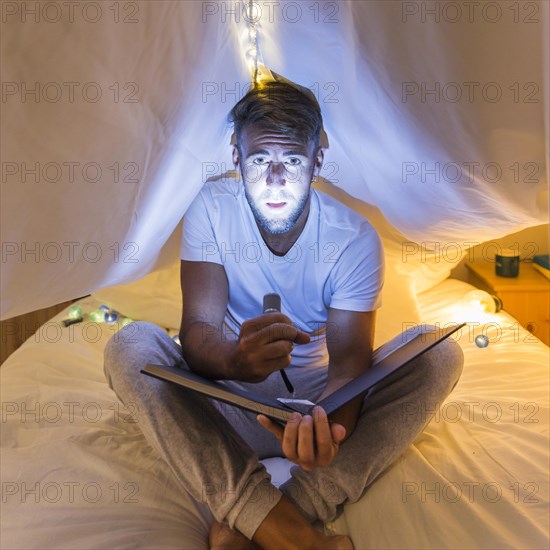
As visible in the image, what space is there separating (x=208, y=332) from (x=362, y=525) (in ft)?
1.28

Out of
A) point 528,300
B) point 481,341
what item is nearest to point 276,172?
point 481,341

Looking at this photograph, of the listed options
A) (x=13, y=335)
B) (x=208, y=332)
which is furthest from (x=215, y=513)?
(x=13, y=335)

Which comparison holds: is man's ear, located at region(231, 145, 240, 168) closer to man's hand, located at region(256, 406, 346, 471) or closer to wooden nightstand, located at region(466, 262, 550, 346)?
man's hand, located at region(256, 406, 346, 471)

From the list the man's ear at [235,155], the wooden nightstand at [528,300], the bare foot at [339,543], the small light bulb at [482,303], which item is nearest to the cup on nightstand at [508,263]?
the wooden nightstand at [528,300]

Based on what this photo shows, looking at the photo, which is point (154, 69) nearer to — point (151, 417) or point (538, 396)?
point (151, 417)

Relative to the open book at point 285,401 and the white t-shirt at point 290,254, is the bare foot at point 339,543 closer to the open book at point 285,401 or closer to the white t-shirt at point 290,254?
the open book at point 285,401

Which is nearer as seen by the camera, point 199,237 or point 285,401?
point 285,401

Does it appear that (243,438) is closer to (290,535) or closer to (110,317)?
(290,535)

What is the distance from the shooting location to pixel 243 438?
116 centimetres

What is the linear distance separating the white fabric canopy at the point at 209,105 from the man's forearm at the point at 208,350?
173mm

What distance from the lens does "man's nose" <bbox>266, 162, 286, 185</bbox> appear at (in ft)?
3.85

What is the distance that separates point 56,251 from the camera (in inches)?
35.1

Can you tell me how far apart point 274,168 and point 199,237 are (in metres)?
0.21

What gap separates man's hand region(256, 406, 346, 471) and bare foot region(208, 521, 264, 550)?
0.16m
